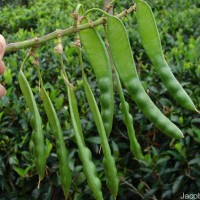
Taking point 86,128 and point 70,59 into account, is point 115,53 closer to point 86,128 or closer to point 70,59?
point 86,128

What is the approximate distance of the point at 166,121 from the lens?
120 cm

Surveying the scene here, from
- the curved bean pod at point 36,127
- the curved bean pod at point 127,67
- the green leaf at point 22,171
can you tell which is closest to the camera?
the curved bean pod at point 127,67

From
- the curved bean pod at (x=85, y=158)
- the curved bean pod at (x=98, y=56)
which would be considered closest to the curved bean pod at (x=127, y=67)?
the curved bean pod at (x=98, y=56)

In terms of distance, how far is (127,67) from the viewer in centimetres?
118

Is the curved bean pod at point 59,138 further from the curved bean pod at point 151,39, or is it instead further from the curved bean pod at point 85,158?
the curved bean pod at point 151,39

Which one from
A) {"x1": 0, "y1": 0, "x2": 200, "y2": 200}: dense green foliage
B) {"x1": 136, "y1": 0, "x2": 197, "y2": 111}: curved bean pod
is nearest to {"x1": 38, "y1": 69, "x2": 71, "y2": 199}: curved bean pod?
{"x1": 136, "y1": 0, "x2": 197, "y2": 111}: curved bean pod

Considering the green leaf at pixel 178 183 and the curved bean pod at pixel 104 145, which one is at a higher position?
the curved bean pod at pixel 104 145

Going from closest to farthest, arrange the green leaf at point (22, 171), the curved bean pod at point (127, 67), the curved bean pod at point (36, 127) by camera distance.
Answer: the curved bean pod at point (127, 67), the curved bean pod at point (36, 127), the green leaf at point (22, 171)

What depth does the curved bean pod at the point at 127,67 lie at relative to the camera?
1153 mm

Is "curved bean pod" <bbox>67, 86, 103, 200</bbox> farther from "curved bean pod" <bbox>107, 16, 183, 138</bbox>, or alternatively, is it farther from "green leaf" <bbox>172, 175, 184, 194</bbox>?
"green leaf" <bbox>172, 175, 184, 194</bbox>

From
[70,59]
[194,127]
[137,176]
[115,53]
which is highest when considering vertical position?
[115,53]

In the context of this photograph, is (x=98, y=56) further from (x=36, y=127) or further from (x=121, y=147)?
(x=121, y=147)

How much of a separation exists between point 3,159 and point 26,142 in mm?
150

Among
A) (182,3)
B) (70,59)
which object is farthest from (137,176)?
(182,3)
